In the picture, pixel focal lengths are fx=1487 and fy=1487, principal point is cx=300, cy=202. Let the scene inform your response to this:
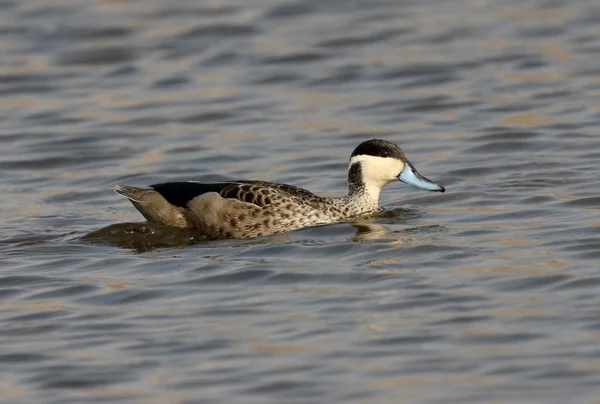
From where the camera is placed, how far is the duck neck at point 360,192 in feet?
40.7

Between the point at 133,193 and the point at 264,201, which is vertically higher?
the point at 133,193

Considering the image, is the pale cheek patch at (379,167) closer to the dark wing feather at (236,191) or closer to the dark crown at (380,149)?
the dark crown at (380,149)

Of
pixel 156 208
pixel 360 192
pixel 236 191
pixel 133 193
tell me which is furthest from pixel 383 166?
pixel 133 193

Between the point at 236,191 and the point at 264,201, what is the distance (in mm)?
257

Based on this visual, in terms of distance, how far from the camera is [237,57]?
19.1 m

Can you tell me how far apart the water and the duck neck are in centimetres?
18

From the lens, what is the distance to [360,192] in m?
12.4

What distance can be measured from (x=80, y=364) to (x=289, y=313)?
4.79ft

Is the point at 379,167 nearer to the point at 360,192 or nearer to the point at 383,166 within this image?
the point at 383,166

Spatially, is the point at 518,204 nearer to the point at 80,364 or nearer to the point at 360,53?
the point at 80,364

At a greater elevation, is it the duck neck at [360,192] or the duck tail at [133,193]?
the duck tail at [133,193]

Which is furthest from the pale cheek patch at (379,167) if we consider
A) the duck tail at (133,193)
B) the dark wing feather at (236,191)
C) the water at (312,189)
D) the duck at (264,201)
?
the duck tail at (133,193)

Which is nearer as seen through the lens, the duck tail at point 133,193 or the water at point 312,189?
the water at point 312,189

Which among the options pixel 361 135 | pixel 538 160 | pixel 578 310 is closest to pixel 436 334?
pixel 578 310
